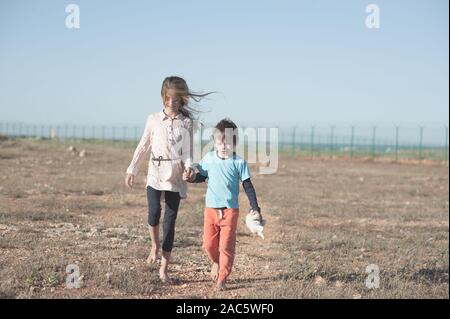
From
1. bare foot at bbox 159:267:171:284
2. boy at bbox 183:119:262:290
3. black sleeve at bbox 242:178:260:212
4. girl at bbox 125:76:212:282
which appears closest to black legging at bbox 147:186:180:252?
girl at bbox 125:76:212:282

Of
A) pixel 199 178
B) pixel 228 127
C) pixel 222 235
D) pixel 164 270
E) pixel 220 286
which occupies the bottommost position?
pixel 220 286

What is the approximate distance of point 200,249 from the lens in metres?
7.41

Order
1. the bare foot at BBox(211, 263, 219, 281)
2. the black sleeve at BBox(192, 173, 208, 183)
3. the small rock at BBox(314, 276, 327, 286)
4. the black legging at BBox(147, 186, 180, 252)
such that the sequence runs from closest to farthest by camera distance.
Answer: the black sleeve at BBox(192, 173, 208, 183)
the black legging at BBox(147, 186, 180, 252)
the bare foot at BBox(211, 263, 219, 281)
the small rock at BBox(314, 276, 327, 286)

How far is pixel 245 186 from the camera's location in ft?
16.7

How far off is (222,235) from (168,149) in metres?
0.93

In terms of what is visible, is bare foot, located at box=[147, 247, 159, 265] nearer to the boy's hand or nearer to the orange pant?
the orange pant

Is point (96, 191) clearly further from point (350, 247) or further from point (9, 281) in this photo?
point (9, 281)

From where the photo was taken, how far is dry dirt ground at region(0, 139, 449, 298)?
5.25 metres

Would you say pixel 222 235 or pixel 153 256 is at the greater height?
pixel 222 235

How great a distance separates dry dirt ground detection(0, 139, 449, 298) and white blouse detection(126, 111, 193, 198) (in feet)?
3.10

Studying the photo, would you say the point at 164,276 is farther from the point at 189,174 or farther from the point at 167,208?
the point at 189,174

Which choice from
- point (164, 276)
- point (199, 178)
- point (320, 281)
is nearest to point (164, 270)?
point (164, 276)

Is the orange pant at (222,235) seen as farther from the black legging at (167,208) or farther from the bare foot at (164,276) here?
the bare foot at (164,276)

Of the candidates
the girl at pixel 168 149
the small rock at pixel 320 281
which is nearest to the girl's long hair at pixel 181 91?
the girl at pixel 168 149
